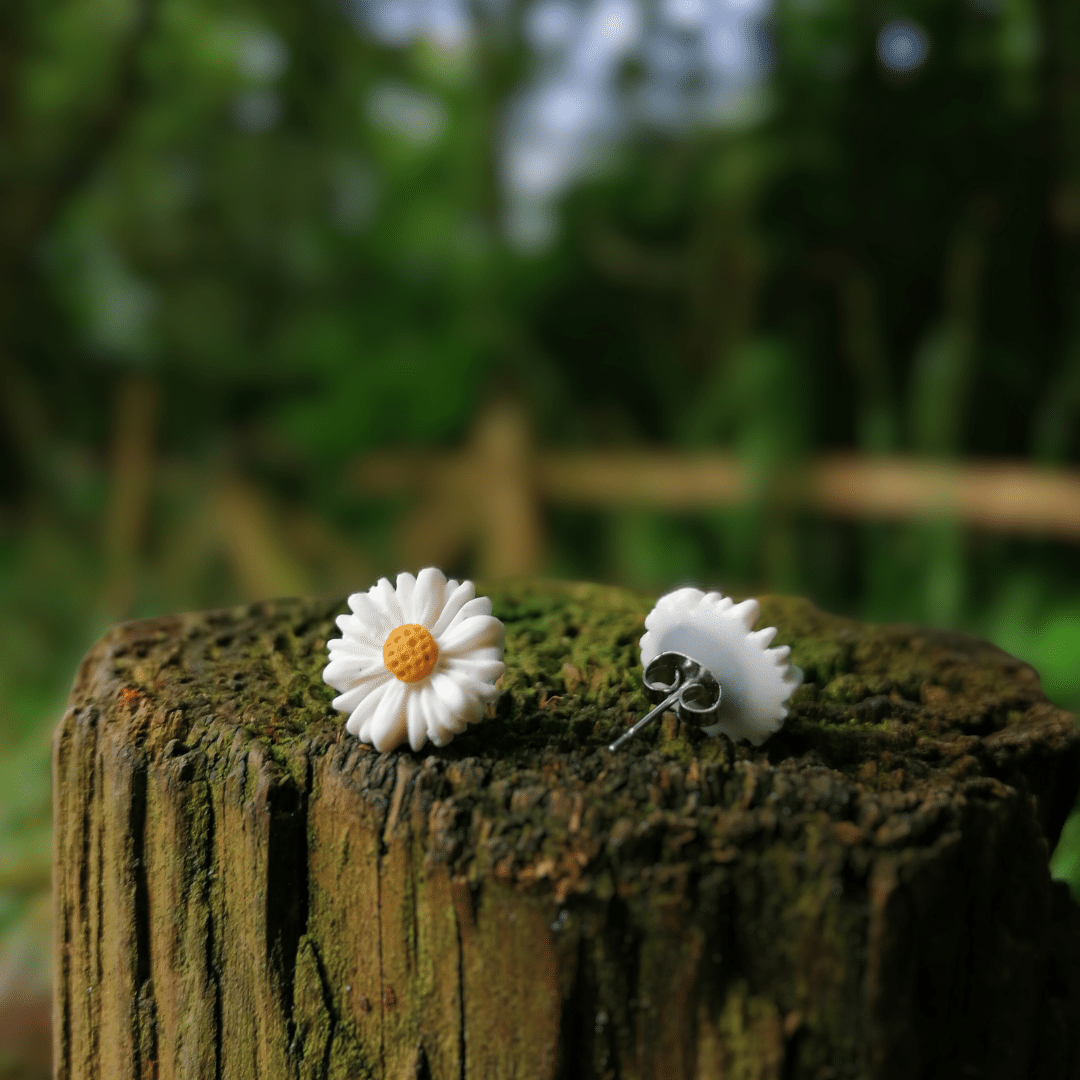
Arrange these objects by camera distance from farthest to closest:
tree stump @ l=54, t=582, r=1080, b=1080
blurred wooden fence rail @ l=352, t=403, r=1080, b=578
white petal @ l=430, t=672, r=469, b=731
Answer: blurred wooden fence rail @ l=352, t=403, r=1080, b=578 < white petal @ l=430, t=672, r=469, b=731 < tree stump @ l=54, t=582, r=1080, b=1080

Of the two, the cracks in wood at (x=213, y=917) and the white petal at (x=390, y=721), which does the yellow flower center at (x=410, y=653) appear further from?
the cracks in wood at (x=213, y=917)

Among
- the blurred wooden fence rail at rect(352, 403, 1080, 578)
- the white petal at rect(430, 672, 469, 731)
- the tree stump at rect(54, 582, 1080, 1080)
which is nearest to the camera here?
the tree stump at rect(54, 582, 1080, 1080)

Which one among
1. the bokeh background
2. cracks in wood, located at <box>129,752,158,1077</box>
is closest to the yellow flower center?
cracks in wood, located at <box>129,752,158,1077</box>

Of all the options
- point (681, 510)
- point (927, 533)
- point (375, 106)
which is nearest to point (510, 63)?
point (375, 106)

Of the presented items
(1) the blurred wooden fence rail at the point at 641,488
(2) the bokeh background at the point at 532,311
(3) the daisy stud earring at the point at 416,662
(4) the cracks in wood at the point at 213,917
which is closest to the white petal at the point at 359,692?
(3) the daisy stud earring at the point at 416,662

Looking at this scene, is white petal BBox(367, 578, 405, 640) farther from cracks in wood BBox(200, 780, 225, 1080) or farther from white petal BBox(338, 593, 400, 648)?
cracks in wood BBox(200, 780, 225, 1080)

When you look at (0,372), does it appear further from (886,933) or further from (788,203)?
(886,933)

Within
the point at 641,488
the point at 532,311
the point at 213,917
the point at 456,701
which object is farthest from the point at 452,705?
the point at 532,311
